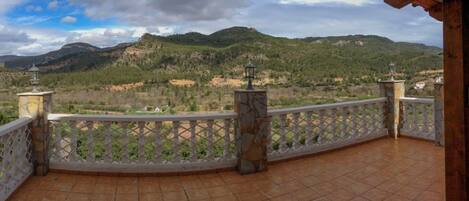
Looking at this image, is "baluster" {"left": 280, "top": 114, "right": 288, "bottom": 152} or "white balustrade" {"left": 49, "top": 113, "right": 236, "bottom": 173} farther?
"baluster" {"left": 280, "top": 114, "right": 288, "bottom": 152}

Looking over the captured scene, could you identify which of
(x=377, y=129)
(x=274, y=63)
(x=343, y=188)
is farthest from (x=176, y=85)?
(x=343, y=188)

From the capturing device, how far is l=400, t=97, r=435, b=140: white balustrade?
575 centimetres

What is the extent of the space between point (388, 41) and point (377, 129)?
89.2ft

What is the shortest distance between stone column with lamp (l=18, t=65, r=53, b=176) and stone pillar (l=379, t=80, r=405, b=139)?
5624 mm

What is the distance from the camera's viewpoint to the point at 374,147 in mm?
5469

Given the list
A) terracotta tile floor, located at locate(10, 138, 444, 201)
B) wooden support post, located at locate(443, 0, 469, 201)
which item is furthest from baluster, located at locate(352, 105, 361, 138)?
wooden support post, located at locate(443, 0, 469, 201)

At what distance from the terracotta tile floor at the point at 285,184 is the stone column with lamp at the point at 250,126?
0.17 m

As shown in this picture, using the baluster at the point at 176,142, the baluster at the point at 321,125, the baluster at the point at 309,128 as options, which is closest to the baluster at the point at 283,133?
the baluster at the point at 309,128

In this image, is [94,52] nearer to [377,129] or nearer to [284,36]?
[284,36]

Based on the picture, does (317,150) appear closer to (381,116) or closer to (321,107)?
(321,107)

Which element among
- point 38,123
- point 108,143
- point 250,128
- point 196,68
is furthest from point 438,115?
point 196,68

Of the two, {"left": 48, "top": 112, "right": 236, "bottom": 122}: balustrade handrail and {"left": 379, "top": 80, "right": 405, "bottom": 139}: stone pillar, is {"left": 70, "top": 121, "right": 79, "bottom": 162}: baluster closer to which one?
{"left": 48, "top": 112, "right": 236, "bottom": 122}: balustrade handrail

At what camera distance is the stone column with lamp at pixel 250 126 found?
4.22 m

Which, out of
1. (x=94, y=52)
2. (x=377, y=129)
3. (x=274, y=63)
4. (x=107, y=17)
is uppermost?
(x=107, y=17)
